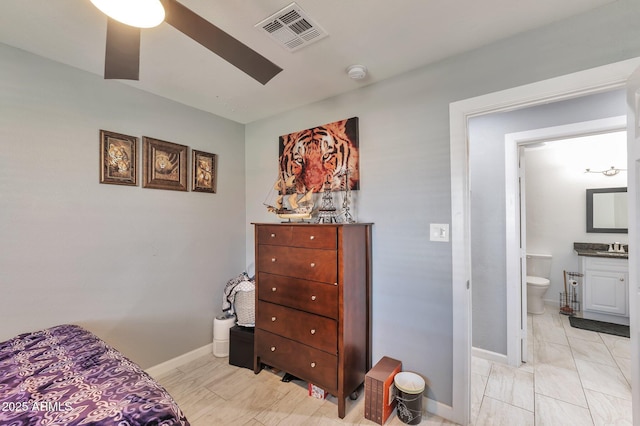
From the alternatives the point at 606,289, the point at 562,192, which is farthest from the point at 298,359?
the point at 562,192

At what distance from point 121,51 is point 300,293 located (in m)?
1.74

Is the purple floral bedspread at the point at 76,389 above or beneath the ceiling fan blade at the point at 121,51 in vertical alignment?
beneath

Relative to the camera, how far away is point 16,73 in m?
1.74

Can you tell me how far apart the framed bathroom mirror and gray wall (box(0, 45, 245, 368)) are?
4904 millimetres

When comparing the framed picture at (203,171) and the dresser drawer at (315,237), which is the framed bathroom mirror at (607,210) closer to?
the dresser drawer at (315,237)

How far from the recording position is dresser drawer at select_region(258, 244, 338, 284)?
6.24 ft

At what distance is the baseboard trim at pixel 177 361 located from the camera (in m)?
2.34

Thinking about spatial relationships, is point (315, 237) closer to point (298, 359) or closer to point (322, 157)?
point (322, 157)

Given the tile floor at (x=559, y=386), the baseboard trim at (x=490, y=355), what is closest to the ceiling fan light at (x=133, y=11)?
the tile floor at (x=559, y=386)

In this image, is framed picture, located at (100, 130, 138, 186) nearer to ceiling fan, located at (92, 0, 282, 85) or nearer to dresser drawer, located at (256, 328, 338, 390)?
ceiling fan, located at (92, 0, 282, 85)

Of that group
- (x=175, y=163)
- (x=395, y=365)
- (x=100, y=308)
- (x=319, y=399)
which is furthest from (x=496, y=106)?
(x=100, y=308)

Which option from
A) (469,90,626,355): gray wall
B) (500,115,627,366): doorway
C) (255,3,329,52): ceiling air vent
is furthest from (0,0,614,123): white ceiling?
(500,115,627,366): doorway

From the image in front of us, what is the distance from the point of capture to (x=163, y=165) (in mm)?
2436

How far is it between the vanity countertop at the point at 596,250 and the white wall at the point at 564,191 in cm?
7
